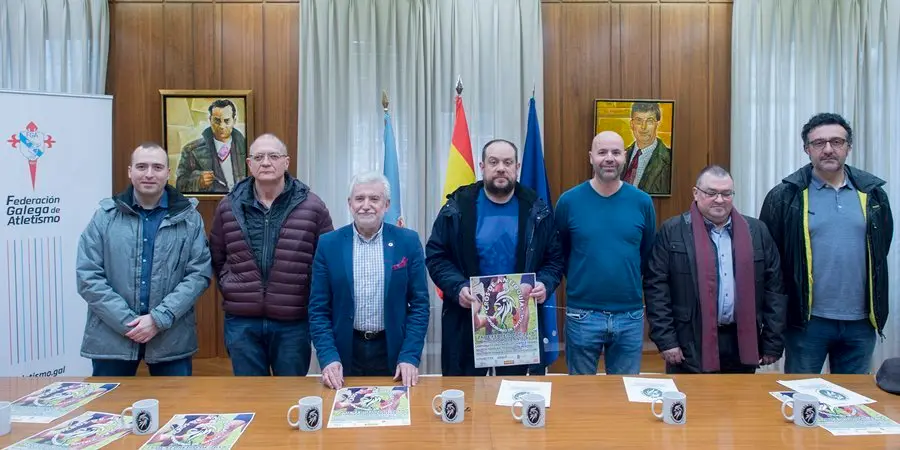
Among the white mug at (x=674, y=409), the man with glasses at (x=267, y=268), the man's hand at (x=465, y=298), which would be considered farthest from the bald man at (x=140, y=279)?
the white mug at (x=674, y=409)

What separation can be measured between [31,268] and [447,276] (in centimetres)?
296

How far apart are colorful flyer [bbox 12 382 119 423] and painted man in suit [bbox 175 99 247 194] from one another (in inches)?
113

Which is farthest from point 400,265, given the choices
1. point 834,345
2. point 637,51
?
point 637,51

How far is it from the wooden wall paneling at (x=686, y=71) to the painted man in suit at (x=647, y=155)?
13cm

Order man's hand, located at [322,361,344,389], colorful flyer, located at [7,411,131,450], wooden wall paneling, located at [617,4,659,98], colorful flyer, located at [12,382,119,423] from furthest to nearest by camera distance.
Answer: wooden wall paneling, located at [617,4,659,98] → man's hand, located at [322,361,344,389] → colorful flyer, located at [12,382,119,423] → colorful flyer, located at [7,411,131,450]

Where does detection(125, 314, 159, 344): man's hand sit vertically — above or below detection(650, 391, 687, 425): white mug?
above

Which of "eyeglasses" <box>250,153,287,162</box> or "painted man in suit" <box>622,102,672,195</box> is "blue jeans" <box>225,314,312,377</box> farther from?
"painted man in suit" <box>622,102,672,195</box>

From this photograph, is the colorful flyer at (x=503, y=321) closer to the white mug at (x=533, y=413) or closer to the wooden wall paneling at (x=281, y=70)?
the white mug at (x=533, y=413)

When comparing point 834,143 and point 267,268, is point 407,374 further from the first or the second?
point 834,143

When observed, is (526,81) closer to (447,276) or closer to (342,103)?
(342,103)

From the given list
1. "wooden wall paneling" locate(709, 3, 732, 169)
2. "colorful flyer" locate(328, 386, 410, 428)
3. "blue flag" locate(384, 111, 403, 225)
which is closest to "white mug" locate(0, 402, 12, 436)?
"colorful flyer" locate(328, 386, 410, 428)

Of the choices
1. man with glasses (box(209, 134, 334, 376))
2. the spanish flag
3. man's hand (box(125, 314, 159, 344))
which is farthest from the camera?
the spanish flag

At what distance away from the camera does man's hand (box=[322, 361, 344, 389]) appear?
2.09 m

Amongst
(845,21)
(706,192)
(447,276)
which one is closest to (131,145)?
(447,276)
